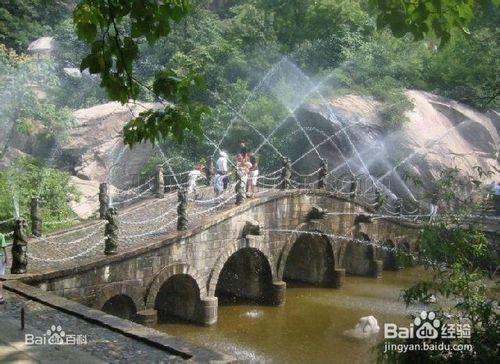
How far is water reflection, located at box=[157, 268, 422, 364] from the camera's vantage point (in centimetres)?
1358

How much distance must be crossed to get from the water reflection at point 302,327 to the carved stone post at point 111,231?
129 inches

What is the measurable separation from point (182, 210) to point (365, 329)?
5572mm

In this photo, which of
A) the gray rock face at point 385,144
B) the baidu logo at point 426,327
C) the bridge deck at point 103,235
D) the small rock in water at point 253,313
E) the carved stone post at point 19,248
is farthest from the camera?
the gray rock face at point 385,144

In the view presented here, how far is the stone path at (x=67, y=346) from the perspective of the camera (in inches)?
261

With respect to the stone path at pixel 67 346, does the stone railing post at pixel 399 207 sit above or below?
above

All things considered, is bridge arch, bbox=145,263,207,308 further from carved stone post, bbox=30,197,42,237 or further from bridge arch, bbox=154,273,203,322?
carved stone post, bbox=30,197,42,237

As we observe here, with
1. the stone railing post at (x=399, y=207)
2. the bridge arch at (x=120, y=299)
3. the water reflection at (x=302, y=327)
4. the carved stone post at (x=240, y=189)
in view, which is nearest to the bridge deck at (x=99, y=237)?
the carved stone post at (x=240, y=189)

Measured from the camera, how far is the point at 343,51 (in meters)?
30.9

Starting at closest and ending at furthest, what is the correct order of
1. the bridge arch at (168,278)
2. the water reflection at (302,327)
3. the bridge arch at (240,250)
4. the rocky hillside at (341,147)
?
1. the water reflection at (302,327)
2. the bridge arch at (168,278)
3. the bridge arch at (240,250)
4. the rocky hillside at (341,147)

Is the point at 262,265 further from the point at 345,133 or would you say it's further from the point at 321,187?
the point at 345,133

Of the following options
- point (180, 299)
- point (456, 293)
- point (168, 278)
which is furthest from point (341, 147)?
point (456, 293)
